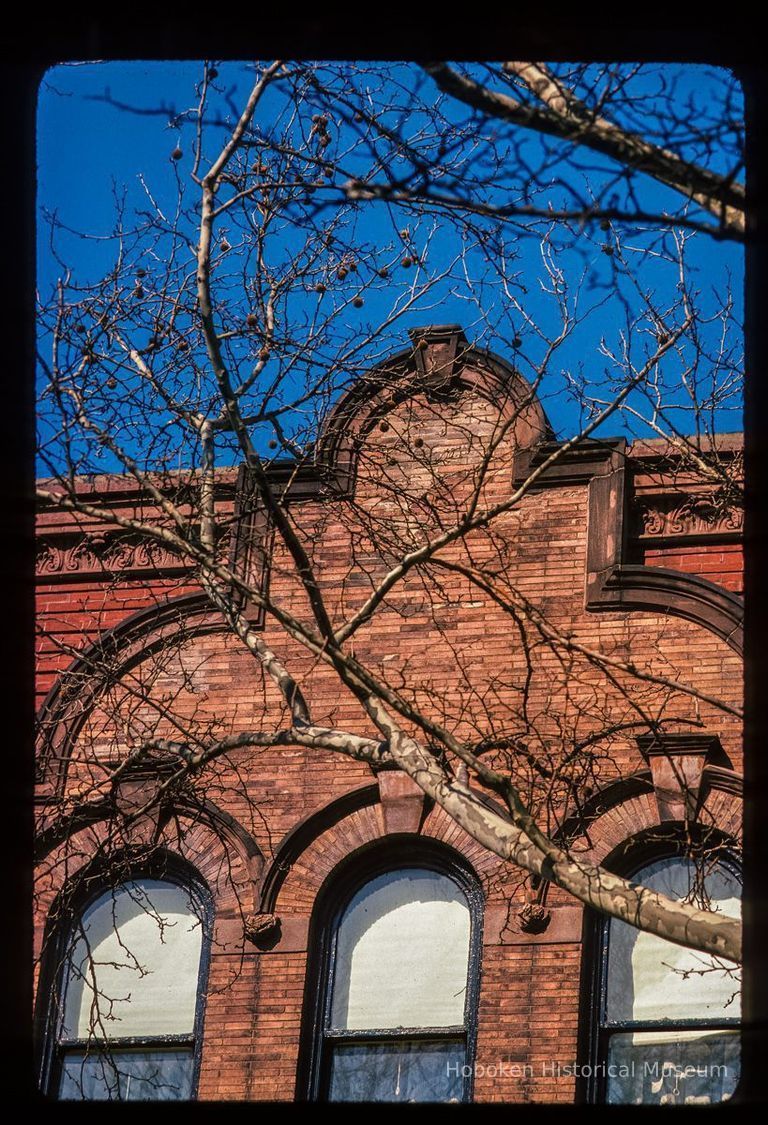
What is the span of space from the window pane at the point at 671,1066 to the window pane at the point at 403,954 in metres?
1.09

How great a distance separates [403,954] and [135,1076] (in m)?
1.95

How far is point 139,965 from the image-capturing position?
12031 millimetres

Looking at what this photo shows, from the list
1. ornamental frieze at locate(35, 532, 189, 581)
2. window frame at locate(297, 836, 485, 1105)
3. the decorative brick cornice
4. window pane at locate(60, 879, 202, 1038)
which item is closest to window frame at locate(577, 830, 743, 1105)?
window frame at locate(297, 836, 485, 1105)

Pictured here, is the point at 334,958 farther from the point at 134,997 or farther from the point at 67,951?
the point at 67,951

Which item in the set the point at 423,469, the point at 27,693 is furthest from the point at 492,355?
the point at 27,693

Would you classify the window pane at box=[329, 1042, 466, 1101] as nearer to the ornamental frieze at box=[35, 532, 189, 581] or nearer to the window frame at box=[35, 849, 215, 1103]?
the window frame at box=[35, 849, 215, 1103]

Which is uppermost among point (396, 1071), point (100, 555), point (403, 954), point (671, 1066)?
point (100, 555)

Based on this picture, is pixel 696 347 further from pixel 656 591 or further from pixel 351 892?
pixel 351 892

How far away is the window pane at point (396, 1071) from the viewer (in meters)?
11.3

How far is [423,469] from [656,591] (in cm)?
219

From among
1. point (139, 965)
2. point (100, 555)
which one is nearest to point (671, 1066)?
point (139, 965)

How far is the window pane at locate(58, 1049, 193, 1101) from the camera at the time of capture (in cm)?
1164

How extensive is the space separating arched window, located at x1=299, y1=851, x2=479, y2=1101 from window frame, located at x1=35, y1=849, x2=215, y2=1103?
2.64 feet

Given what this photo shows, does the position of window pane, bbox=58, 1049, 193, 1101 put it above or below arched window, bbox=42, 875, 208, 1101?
below
